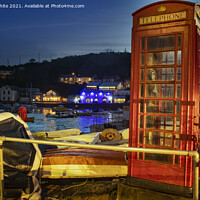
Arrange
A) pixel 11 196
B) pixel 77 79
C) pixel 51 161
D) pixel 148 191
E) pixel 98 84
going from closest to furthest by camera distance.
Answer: pixel 148 191, pixel 11 196, pixel 51 161, pixel 98 84, pixel 77 79

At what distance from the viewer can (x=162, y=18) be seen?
382 cm

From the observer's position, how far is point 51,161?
536 cm

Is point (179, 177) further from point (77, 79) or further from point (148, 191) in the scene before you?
point (77, 79)

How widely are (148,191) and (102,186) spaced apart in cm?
113

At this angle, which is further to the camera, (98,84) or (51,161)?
(98,84)

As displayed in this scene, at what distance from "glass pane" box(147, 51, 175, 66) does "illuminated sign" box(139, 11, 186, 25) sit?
542 mm

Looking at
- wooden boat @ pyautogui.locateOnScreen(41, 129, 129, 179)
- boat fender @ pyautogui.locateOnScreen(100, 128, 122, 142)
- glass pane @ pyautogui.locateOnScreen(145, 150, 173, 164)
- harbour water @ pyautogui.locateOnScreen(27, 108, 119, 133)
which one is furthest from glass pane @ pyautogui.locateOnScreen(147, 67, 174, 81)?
harbour water @ pyautogui.locateOnScreen(27, 108, 119, 133)

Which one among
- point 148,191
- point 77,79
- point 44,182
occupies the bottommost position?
point 44,182

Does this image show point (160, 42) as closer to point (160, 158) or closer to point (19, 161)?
point (160, 158)

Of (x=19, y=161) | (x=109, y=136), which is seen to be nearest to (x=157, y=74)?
(x=19, y=161)

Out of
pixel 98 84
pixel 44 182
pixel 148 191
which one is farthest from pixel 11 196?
pixel 98 84

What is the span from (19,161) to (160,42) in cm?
362

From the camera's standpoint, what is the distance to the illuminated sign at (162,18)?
3672 mm

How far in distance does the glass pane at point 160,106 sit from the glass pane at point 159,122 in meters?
0.12
